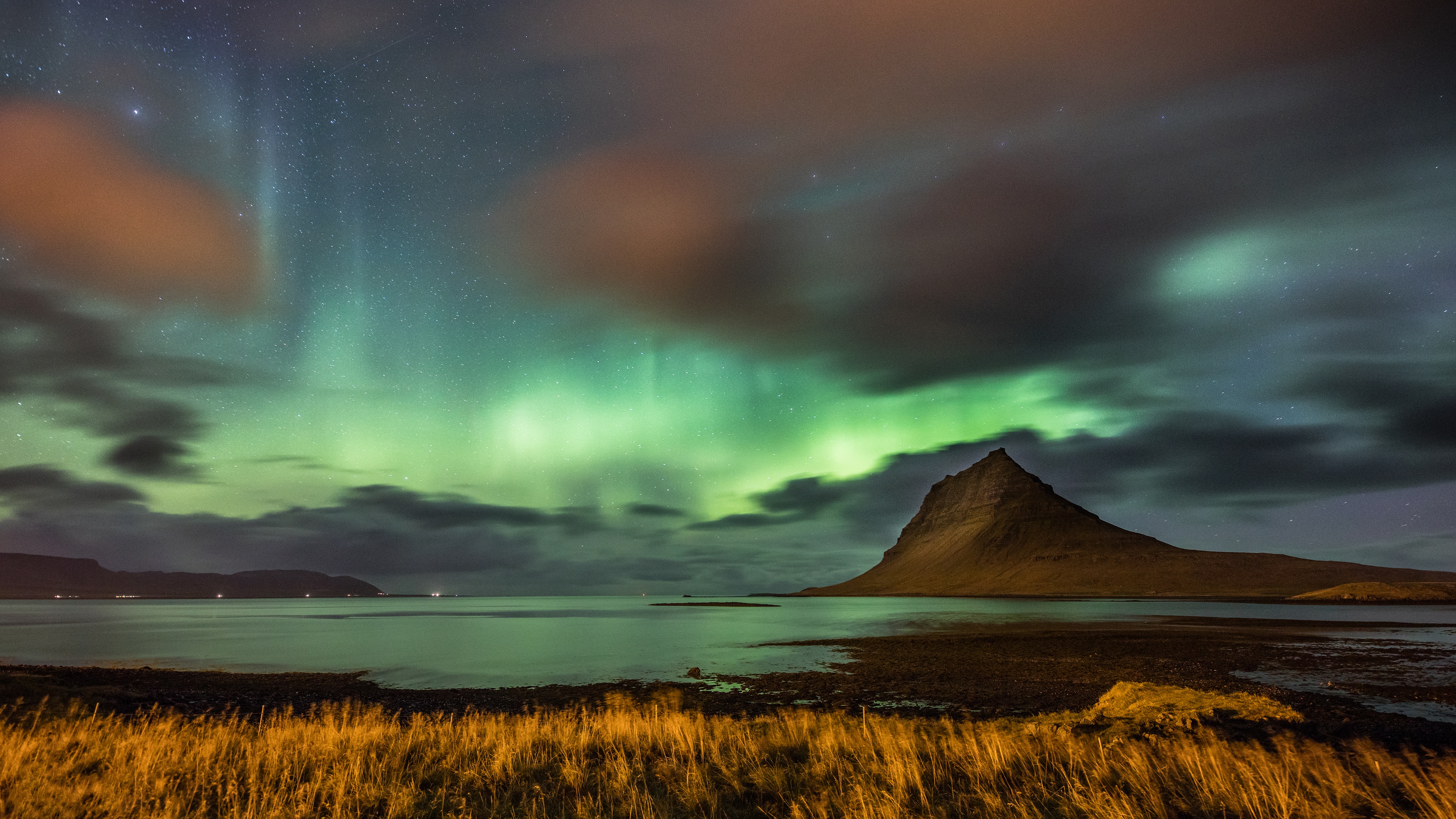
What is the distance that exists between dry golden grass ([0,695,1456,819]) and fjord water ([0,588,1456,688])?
21.0 metres

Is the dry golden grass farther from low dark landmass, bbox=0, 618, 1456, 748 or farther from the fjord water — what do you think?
the fjord water

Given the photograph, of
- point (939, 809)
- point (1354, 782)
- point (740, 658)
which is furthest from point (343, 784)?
point (740, 658)

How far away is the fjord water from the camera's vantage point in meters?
39.9

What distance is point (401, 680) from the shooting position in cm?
3481

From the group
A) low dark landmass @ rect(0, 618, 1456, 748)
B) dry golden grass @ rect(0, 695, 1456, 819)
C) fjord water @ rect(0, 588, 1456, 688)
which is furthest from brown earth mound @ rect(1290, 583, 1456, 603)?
dry golden grass @ rect(0, 695, 1456, 819)

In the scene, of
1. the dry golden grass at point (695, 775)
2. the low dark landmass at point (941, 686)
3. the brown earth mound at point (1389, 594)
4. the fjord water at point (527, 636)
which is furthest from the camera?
the brown earth mound at point (1389, 594)

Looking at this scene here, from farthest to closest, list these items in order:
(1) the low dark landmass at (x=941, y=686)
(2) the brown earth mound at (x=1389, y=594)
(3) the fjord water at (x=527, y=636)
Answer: (2) the brown earth mound at (x=1389, y=594)
(3) the fjord water at (x=527, y=636)
(1) the low dark landmass at (x=941, y=686)

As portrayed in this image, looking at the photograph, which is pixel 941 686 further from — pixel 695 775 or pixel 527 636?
pixel 527 636

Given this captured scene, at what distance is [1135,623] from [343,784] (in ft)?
262

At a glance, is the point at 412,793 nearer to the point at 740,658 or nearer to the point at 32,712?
the point at 32,712

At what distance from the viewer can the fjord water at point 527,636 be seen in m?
39.9

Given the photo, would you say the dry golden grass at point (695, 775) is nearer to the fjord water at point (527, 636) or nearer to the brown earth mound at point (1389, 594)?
the fjord water at point (527, 636)

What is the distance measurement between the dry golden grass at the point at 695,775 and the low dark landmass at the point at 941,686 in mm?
6887

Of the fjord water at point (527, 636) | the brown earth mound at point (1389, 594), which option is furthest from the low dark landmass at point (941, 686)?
the brown earth mound at point (1389, 594)
